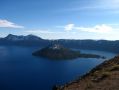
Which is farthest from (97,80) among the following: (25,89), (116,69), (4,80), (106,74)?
(4,80)

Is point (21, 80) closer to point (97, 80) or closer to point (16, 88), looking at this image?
point (16, 88)

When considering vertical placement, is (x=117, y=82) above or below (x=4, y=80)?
above

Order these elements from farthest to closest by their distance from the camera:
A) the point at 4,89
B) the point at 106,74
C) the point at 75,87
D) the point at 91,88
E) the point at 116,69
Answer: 1. the point at 4,89
2. the point at 116,69
3. the point at 106,74
4. the point at 75,87
5. the point at 91,88

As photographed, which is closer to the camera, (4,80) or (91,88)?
(91,88)

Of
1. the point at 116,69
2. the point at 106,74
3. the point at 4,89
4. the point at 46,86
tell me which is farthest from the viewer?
the point at 46,86

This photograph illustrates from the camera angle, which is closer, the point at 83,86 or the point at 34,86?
the point at 83,86

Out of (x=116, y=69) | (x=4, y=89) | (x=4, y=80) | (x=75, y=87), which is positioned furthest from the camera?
(x=4, y=80)

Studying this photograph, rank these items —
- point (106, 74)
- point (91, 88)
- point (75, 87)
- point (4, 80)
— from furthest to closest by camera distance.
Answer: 1. point (4, 80)
2. point (106, 74)
3. point (75, 87)
4. point (91, 88)

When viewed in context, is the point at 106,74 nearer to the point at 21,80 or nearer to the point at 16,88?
the point at 16,88

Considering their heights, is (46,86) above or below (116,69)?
below
